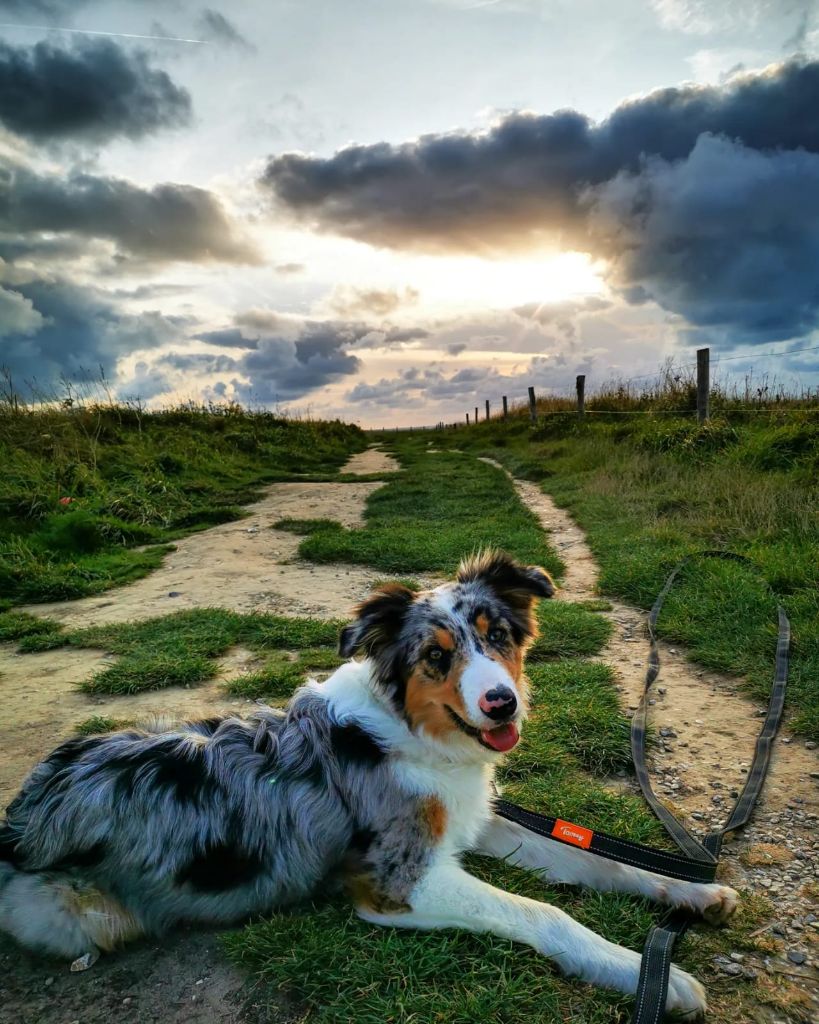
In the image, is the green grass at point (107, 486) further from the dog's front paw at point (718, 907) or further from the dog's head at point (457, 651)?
the dog's front paw at point (718, 907)

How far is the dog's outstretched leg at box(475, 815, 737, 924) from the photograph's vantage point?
2926 millimetres

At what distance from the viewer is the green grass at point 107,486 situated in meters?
9.49

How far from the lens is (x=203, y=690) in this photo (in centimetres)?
559

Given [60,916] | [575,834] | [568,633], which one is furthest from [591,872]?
[568,633]

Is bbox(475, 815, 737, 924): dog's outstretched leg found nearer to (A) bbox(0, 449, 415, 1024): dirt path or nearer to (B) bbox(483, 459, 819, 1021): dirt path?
(B) bbox(483, 459, 819, 1021): dirt path

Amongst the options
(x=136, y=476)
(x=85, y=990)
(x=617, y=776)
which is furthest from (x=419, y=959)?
(x=136, y=476)

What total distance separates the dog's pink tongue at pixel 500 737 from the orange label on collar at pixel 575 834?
24.7 inches

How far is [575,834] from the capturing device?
3158 mm

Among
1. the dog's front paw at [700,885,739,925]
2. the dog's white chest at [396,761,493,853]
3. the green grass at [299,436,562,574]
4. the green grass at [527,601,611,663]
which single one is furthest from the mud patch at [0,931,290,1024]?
the green grass at [299,436,562,574]

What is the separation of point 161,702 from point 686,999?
169 inches

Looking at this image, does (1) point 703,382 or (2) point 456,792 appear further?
(1) point 703,382

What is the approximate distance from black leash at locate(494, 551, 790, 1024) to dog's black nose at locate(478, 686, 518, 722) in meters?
0.84

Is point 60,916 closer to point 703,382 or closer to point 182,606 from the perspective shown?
point 182,606

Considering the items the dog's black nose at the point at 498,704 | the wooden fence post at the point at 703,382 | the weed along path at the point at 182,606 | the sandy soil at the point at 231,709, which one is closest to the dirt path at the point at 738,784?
the sandy soil at the point at 231,709
